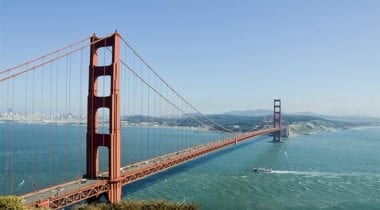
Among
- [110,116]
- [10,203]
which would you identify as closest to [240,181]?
[110,116]

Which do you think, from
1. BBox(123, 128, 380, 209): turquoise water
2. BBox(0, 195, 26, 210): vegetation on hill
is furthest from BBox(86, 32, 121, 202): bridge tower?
BBox(0, 195, 26, 210): vegetation on hill

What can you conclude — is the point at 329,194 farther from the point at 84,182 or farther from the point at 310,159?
the point at 310,159

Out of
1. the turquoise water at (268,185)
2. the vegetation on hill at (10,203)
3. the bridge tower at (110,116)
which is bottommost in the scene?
the turquoise water at (268,185)

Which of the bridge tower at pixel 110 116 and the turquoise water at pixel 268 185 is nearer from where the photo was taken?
the bridge tower at pixel 110 116

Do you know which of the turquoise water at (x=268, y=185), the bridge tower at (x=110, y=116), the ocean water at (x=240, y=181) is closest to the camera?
the bridge tower at (x=110, y=116)

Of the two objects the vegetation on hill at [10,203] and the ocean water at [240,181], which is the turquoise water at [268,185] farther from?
the vegetation on hill at [10,203]

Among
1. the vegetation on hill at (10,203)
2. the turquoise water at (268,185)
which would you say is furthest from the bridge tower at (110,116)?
the vegetation on hill at (10,203)

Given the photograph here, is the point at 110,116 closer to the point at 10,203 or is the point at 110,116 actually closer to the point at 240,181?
the point at 10,203


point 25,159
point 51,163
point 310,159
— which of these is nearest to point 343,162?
point 310,159

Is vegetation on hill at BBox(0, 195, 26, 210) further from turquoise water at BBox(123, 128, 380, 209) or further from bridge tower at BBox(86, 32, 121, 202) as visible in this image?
turquoise water at BBox(123, 128, 380, 209)
